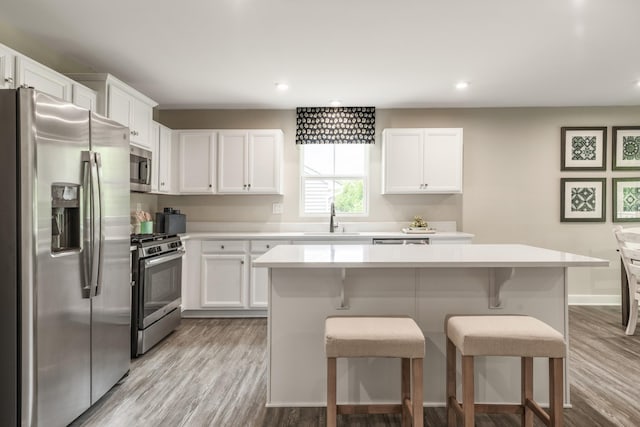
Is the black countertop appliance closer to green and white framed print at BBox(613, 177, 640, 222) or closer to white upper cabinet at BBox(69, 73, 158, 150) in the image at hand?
white upper cabinet at BBox(69, 73, 158, 150)

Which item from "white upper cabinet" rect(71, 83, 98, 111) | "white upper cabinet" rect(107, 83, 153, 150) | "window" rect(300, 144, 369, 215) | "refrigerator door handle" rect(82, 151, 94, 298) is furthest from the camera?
"window" rect(300, 144, 369, 215)

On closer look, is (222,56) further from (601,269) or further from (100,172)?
(601,269)

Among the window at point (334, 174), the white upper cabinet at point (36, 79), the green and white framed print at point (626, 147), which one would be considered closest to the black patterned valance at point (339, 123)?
the window at point (334, 174)

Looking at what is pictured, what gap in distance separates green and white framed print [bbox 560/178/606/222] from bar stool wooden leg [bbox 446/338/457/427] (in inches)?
145

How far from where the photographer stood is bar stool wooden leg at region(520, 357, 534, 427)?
6.57 ft

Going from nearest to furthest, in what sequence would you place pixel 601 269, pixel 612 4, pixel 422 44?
pixel 612 4 < pixel 422 44 < pixel 601 269

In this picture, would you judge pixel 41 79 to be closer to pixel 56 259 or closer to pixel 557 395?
pixel 56 259

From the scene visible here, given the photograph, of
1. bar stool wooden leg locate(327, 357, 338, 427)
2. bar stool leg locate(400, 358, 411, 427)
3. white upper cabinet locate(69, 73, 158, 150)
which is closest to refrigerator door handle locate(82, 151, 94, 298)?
white upper cabinet locate(69, 73, 158, 150)

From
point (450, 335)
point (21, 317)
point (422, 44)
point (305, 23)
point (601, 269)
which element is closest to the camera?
point (21, 317)

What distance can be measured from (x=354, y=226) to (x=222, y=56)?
2.57 m

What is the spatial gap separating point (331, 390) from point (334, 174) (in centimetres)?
347

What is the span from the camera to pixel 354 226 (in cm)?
491

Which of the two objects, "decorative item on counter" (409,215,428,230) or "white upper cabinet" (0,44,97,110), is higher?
"white upper cabinet" (0,44,97,110)

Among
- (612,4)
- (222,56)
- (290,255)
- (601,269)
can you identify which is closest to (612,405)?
(290,255)
